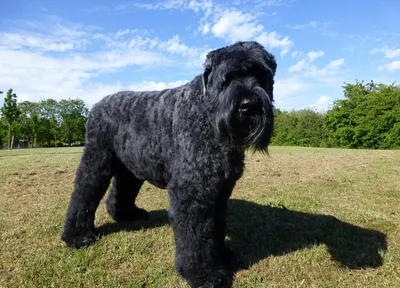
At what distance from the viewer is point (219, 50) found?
308 centimetres

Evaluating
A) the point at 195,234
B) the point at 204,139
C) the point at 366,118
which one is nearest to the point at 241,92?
the point at 204,139

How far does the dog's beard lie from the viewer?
9.21 ft

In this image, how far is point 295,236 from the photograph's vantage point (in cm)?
443

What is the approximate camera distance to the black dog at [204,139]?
9.53ft

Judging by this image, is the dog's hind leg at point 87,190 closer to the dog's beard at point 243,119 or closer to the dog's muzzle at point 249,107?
the dog's beard at point 243,119

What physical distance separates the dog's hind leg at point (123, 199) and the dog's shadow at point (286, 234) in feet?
0.52

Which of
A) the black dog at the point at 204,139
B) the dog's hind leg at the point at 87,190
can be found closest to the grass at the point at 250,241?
the dog's hind leg at the point at 87,190

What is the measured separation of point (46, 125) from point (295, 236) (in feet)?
206

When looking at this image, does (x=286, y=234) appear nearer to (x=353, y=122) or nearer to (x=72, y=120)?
(x=353, y=122)

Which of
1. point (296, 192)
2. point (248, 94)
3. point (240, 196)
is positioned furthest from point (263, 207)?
point (248, 94)

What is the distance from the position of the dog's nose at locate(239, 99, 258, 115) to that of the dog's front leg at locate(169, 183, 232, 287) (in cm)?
89

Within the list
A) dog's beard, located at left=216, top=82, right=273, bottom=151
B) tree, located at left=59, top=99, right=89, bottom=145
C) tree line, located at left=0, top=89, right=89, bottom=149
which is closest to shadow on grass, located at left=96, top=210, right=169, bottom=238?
dog's beard, located at left=216, top=82, right=273, bottom=151

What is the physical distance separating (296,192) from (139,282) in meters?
4.87

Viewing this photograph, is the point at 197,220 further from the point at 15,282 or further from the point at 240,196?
the point at 240,196
